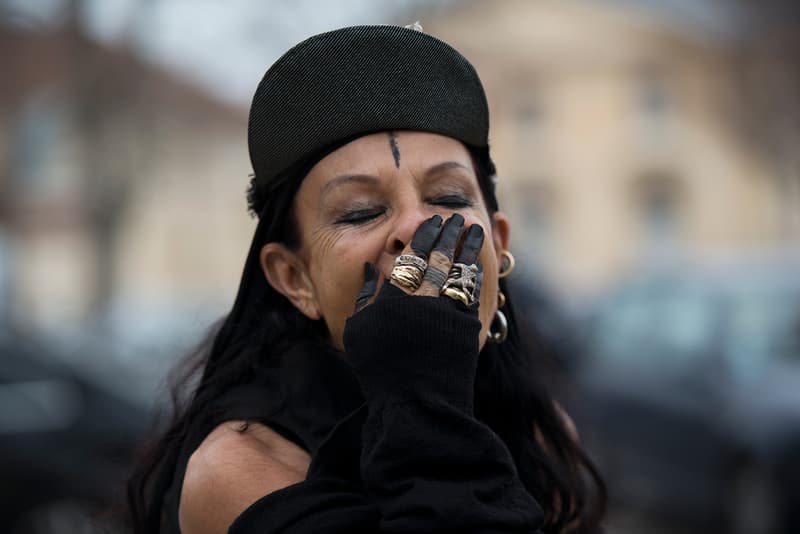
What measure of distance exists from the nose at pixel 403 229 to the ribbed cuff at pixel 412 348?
14 cm

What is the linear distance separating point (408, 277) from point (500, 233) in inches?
17.2

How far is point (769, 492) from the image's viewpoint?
19.2ft

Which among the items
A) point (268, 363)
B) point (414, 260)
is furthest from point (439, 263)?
point (268, 363)

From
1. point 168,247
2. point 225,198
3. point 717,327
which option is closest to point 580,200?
point 225,198

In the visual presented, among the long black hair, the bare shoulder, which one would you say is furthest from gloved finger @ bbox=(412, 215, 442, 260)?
the bare shoulder

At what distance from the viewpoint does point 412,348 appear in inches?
64.6

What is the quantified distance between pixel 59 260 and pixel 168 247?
13.4 ft

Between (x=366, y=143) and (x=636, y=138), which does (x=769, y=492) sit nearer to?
(x=366, y=143)

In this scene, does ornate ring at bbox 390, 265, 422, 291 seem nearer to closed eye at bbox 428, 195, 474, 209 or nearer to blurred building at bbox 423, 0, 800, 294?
closed eye at bbox 428, 195, 474, 209

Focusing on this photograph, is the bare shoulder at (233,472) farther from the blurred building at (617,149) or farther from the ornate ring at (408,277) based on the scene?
the blurred building at (617,149)

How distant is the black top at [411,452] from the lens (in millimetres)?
1574

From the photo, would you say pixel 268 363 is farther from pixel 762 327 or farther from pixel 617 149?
pixel 617 149

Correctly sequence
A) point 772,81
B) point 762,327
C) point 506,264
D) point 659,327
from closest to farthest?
point 506,264, point 762,327, point 659,327, point 772,81

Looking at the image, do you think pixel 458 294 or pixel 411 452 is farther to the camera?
pixel 458 294
